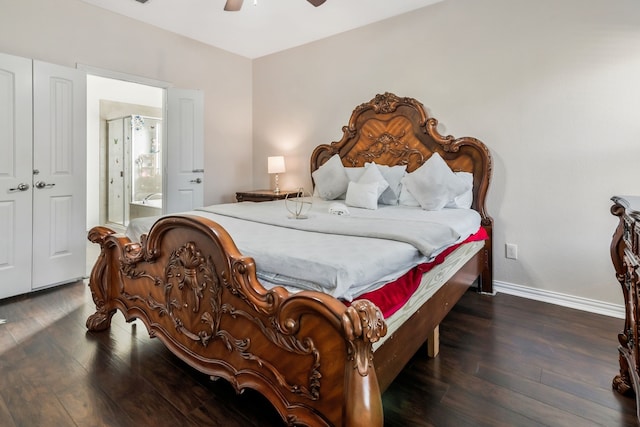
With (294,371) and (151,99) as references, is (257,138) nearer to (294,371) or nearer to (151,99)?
(151,99)

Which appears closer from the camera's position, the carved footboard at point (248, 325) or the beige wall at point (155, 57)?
the carved footboard at point (248, 325)

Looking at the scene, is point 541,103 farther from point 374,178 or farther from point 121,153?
point 121,153

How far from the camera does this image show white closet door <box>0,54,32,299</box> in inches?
109

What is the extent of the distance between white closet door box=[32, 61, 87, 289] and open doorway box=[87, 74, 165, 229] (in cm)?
296

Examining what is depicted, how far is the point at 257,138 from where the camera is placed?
16.4 feet

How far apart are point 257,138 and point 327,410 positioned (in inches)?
170

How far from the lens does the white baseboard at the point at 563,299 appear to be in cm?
256

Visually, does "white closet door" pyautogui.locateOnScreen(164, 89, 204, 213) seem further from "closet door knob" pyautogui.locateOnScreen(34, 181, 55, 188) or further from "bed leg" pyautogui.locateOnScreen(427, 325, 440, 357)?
"bed leg" pyautogui.locateOnScreen(427, 325, 440, 357)

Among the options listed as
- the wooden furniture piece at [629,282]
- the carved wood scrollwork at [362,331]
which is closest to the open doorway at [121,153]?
the carved wood scrollwork at [362,331]

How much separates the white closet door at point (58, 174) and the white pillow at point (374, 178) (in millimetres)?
2641

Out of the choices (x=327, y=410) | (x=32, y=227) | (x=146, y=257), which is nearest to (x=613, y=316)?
(x=327, y=410)

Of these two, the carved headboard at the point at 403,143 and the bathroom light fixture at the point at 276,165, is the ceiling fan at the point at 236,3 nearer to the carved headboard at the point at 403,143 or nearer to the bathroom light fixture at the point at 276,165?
the carved headboard at the point at 403,143

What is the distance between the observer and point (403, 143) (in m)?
3.45

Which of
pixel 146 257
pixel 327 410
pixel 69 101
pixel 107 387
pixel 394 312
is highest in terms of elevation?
pixel 69 101
